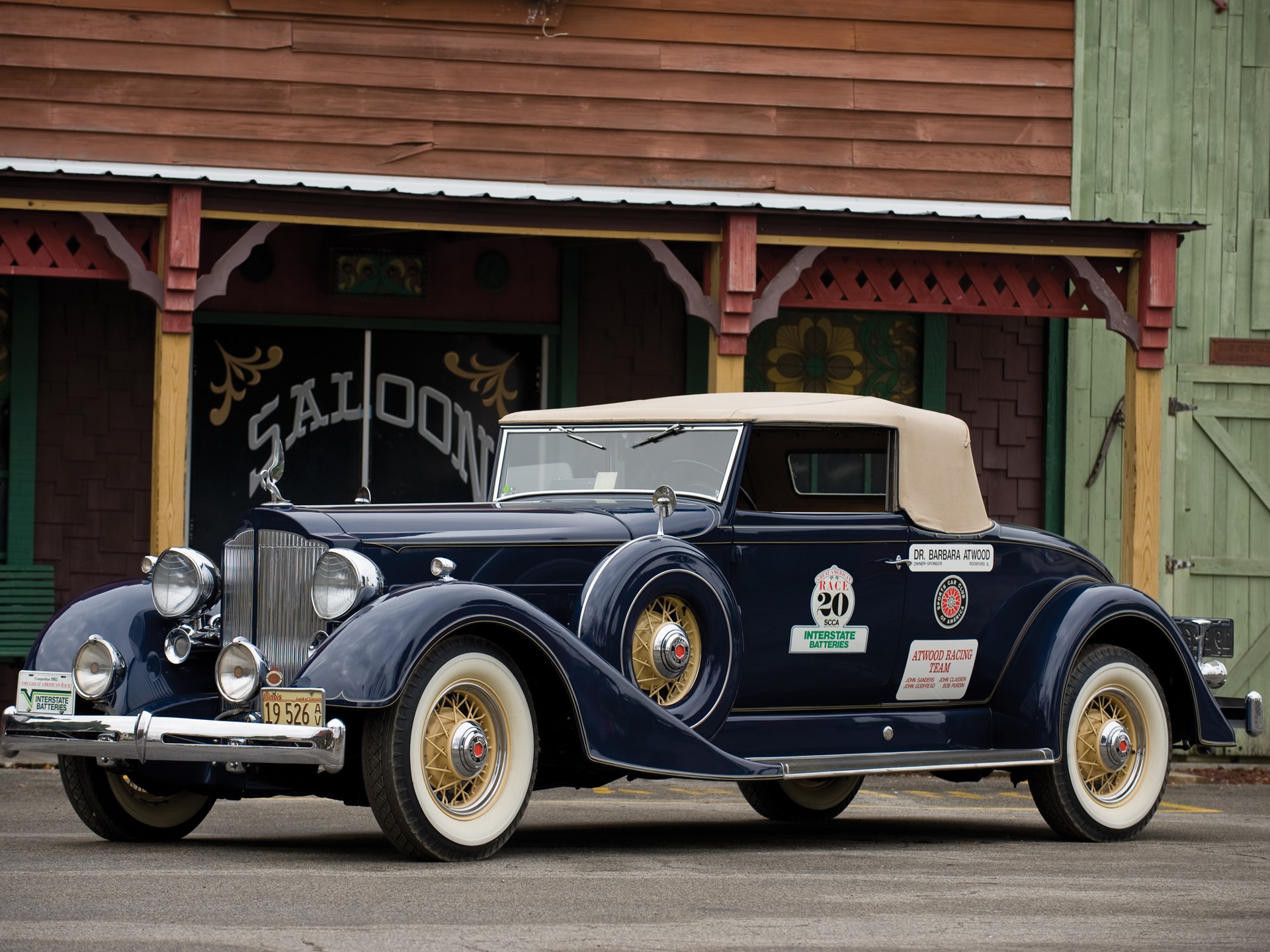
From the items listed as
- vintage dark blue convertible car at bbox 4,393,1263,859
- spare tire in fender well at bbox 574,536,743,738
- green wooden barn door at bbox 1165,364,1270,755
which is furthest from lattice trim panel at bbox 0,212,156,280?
green wooden barn door at bbox 1165,364,1270,755

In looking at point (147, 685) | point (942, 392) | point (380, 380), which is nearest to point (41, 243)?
point (380, 380)

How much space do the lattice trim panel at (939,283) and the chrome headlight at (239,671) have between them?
6114mm

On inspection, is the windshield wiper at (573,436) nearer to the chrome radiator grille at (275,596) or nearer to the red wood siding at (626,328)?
the chrome radiator grille at (275,596)

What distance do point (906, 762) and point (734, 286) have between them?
15.8 ft

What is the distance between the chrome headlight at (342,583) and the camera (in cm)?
674

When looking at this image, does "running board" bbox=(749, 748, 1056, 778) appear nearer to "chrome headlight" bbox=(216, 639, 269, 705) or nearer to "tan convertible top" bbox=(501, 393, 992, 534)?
"tan convertible top" bbox=(501, 393, 992, 534)

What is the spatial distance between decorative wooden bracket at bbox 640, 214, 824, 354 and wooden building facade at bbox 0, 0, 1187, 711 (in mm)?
24

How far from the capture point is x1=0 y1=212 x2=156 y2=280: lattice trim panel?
11320 mm

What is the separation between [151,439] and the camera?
1313 centimetres

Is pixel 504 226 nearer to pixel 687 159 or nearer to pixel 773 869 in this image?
pixel 687 159

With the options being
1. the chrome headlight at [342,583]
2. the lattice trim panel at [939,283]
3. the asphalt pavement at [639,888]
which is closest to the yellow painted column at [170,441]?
the asphalt pavement at [639,888]

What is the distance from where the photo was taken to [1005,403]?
14609 mm

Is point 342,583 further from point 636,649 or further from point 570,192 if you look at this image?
point 570,192

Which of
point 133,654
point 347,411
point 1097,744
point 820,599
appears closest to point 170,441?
point 347,411
